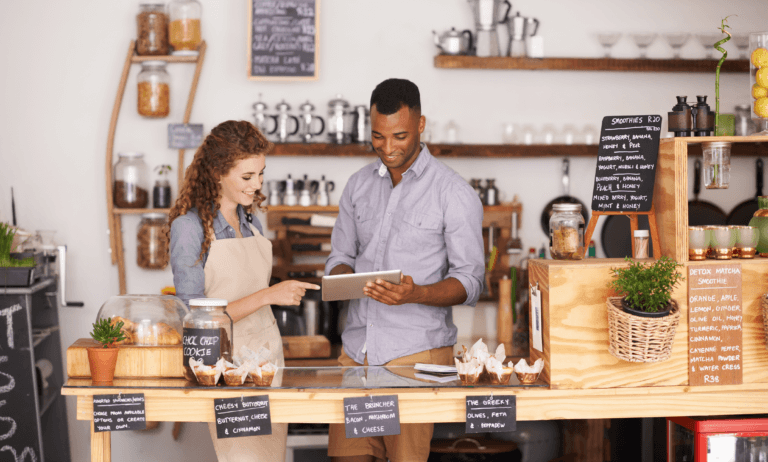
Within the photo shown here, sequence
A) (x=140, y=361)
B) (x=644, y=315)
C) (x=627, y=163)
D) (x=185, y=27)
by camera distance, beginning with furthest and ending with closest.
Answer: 1. (x=185, y=27)
2. (x=627, y=163)
3. (x=140, y=361)
4. (x=644, y=315)

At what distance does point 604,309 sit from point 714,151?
54 cm

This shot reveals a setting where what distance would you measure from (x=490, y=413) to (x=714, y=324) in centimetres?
64

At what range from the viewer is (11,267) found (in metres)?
3.11

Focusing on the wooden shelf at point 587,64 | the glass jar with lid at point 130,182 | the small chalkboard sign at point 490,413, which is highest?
the wooden shelf at point 587,64

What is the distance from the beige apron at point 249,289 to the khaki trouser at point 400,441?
0.54 ft

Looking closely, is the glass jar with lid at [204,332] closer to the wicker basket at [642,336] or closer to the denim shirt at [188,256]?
the denim shirt at [188,256]

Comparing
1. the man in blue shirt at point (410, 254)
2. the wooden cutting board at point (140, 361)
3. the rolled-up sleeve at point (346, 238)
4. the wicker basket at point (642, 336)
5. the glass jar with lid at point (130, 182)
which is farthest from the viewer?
the glass jar with lid at point (130, 182)

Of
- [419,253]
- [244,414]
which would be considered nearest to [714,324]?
[419,253]

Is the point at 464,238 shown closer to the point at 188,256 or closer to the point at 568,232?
the point at 568,232

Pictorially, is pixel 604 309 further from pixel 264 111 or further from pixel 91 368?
pixel 264 111

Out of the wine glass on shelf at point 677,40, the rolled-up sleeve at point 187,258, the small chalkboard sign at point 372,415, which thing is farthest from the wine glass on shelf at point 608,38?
the small chalkboard sign at point 372,415

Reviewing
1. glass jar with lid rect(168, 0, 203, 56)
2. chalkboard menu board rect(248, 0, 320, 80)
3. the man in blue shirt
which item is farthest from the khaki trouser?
glass jar with lid rect(168, 0, 203, 56)

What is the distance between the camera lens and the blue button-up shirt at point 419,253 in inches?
88.2

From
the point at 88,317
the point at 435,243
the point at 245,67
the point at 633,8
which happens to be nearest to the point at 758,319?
the point at 435,243
